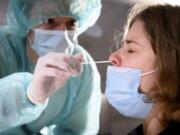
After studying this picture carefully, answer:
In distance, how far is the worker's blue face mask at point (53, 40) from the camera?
1669mm

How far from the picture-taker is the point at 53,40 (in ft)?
5.50

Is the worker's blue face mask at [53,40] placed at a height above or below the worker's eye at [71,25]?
below

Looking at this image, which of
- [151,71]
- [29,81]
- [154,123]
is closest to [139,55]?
[151,71]

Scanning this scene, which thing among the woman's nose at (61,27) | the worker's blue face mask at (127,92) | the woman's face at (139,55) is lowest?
the worker's blue face mask at (127,92)

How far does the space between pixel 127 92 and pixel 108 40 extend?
0.88 meters

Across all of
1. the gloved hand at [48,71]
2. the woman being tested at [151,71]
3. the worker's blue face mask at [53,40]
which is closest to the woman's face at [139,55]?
the woman being tested at [151,71]

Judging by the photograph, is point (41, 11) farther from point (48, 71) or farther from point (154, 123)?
point (154, 123)

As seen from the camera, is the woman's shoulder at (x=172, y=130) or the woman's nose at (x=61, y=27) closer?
the woman's shoulder at (x=172, y=130)

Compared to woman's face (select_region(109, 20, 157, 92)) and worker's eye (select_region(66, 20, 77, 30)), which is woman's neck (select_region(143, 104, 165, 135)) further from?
worker's eye (select_region(66, 20, 77, 30))

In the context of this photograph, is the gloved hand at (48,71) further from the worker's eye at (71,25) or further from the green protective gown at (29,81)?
the worker's eye at (71,25)

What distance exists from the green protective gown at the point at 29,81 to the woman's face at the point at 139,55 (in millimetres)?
359

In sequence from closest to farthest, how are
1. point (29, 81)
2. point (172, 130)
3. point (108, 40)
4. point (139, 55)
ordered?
1. point (172, 130)
2. point (139, 55)
3. point (29, 81)
4. point (108, 40)

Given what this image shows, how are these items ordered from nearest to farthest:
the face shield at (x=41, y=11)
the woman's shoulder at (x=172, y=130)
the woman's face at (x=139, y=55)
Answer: the woman's shoulder at (x=172, y=130) < the woman's face at (x=139, y=55) < the face shield at (x=41, y=11)

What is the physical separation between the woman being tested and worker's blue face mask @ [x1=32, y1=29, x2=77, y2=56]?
1.06ft
